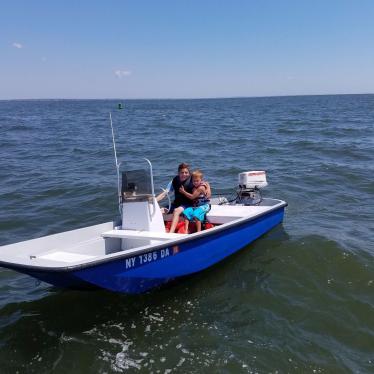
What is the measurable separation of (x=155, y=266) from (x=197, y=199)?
7.01 feet

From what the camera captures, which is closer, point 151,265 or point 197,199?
point 151,265

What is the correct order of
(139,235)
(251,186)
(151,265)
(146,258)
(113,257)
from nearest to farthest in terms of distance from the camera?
(113,257) < (146,258) < (151,265) < (139,235) < (251,186)

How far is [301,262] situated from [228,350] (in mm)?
3175

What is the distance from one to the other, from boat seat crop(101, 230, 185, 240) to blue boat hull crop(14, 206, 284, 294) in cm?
23

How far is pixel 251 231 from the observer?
27.6 ft

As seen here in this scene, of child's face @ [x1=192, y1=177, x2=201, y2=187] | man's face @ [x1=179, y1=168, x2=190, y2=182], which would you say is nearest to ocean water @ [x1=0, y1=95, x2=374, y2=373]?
child's face @ [x1=192, y1=177, x2=201, y2=187]

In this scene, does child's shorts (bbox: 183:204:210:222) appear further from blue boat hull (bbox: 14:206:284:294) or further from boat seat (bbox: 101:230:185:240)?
boat seat (bbox: 101:230:185:240)

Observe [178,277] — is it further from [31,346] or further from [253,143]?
[253,143]

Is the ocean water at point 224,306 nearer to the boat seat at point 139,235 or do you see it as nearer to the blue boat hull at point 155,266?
the blue boat hull at point 155,266

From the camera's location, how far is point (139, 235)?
262 inches

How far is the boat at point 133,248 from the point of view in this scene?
5.68 meters

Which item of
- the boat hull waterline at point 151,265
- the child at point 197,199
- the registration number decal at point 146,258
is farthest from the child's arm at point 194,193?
the registration number decal at point 146,258

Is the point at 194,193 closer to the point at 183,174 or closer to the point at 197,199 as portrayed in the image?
the point at 197,199

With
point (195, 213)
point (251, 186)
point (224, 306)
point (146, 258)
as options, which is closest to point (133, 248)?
point (146, 258)
